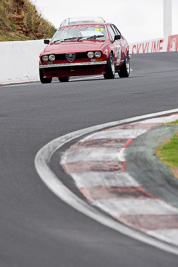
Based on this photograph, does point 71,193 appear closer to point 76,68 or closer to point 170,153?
point 170,153

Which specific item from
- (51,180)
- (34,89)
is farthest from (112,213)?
(34,89)

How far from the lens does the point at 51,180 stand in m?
5.79

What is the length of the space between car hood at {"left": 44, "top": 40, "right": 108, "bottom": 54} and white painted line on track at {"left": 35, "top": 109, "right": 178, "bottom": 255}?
7.84 meters

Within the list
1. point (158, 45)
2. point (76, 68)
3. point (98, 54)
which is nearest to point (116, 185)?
point (98, 54)

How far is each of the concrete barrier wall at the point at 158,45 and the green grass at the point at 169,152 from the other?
32861 mm

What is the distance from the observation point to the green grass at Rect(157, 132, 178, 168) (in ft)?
20.8

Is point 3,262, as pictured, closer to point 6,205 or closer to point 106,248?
point 106,248

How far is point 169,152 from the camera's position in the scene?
675cm

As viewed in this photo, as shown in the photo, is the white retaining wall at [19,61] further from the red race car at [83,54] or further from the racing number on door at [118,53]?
the racing number on door at [118,53]

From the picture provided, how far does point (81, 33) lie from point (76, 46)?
1100mm

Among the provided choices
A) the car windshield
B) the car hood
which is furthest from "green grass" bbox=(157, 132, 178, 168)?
the car windshield

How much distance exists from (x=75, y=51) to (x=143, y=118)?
707cm

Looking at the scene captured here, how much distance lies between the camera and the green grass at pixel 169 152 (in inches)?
250

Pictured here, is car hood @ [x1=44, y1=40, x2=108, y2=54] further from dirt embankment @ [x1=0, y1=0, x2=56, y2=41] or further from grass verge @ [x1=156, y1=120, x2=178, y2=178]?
dirt embankment @ [x1=0, y1=0, x2=56, y2=41]
